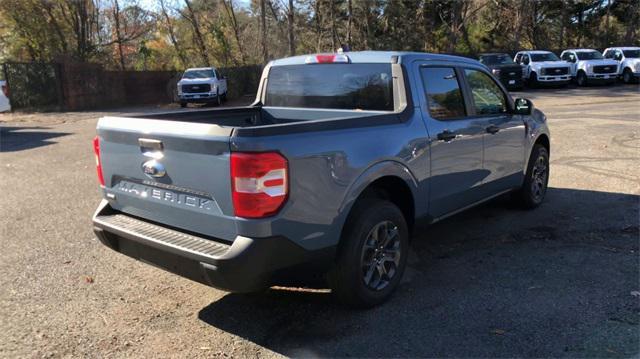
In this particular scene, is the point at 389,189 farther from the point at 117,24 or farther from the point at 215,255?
the point at 117,24

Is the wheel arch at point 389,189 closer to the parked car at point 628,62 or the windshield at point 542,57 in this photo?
the windshield at point 542,57

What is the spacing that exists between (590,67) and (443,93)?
91.1ft

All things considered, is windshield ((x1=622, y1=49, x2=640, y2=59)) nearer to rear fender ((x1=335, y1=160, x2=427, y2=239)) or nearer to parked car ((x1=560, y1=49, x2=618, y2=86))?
parked car ((x1=560, y1=49, x2=618, y2=86))

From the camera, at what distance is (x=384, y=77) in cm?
448

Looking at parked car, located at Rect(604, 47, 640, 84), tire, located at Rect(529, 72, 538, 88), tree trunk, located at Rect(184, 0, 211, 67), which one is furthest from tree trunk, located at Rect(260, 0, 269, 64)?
parked car, located at Rect(604, 47, 640, 84)

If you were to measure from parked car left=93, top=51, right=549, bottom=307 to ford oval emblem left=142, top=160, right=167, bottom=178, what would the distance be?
0.04ft

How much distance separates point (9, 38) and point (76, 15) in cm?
365

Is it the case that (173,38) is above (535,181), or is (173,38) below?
above

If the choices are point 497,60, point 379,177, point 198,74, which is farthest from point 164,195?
point 497,60

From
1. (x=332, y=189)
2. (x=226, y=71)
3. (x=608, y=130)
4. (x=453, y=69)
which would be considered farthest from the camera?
(x=226, y=71)

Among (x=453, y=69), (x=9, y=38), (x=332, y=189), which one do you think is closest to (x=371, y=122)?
(x=332, y=189)

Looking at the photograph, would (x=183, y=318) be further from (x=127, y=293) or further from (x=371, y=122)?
(x=371, y=122)

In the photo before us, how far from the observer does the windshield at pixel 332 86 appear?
4.50 meters

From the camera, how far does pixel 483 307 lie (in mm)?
3938
